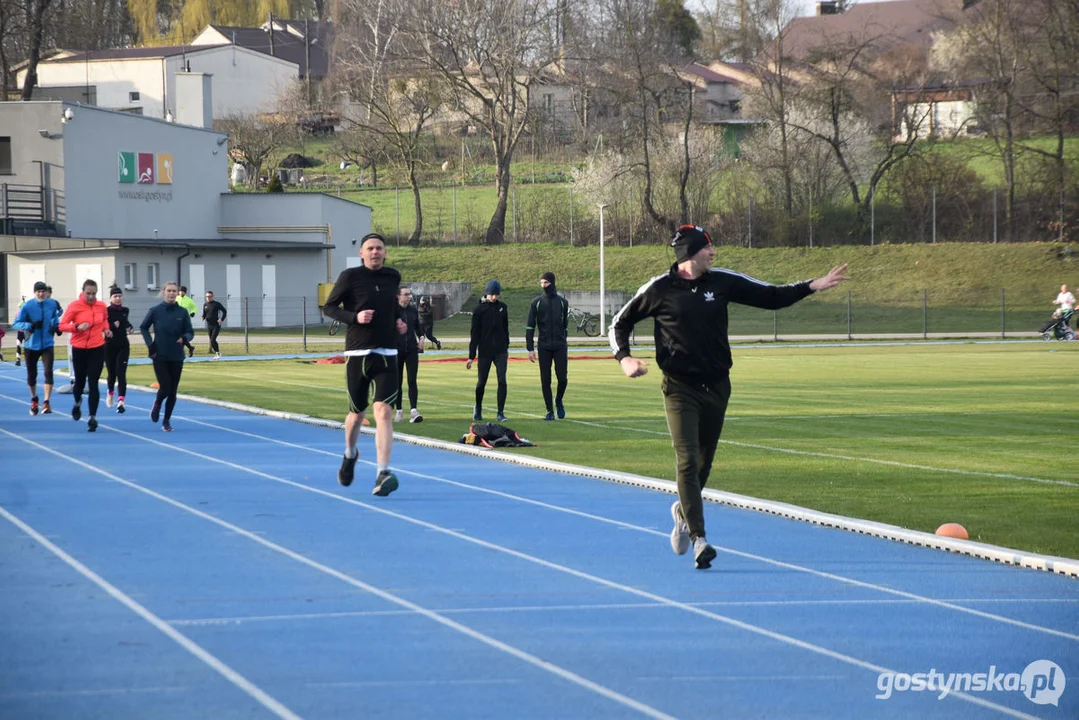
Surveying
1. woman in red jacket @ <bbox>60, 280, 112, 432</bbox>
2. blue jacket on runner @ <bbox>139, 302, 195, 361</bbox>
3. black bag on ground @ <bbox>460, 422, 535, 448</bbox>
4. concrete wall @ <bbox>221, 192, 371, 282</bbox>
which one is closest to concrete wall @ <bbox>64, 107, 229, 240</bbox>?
concrete wall @ <bbox>221, 192, 371, 282</bbox>

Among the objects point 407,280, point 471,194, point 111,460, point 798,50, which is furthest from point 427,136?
point 111,460

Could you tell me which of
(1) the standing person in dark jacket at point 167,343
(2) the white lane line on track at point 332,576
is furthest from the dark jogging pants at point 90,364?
(2) the white lane line on track at point 332,576

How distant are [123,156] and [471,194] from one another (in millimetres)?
24004

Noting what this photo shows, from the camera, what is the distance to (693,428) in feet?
27.3

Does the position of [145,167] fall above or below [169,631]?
above

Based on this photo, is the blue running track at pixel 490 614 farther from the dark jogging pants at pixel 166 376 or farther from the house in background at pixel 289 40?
the house in background at pixel 289 40

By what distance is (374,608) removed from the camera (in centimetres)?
730

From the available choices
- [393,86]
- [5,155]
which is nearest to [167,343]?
[5,155]

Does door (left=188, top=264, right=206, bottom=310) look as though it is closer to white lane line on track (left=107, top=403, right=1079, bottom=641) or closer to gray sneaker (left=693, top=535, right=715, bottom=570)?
white lane line on track (left=107, top=403, right=1079, bottom=641)

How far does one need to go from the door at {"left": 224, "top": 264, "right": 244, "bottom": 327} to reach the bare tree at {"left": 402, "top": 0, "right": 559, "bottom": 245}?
17.9 meters

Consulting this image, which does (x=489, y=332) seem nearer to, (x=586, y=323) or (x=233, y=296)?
(x=586, y=323)

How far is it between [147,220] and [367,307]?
1858 inches

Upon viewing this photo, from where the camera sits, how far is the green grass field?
36.6ft

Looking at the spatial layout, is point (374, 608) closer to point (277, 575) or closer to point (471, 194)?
point (277, 575)
